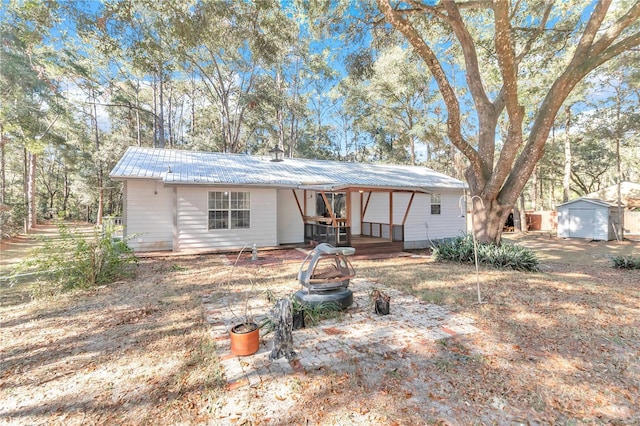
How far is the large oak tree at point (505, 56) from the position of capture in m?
6.38

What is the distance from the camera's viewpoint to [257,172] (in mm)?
11180

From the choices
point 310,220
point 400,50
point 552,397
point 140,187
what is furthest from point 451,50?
point 140,187

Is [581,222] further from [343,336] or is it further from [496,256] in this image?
[343,336]

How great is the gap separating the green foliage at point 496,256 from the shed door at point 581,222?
12133mm

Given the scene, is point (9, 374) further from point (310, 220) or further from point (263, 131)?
point (263, 131)

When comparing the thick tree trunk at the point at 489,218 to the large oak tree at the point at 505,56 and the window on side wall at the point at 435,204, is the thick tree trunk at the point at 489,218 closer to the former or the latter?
the large oak tree at the point at 505,56

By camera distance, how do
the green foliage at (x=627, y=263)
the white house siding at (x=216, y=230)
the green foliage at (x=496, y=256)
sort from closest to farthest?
the green foliage at (x=496, y=256)
the green foliage at (x=627, y=263)
the white house siding at (x=216, y=230)

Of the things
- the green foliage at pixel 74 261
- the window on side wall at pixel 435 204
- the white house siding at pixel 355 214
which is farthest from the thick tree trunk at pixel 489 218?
the green foliage at pixel 74 261

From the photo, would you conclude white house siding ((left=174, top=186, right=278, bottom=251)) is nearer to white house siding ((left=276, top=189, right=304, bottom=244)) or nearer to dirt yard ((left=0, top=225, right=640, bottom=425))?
white house siding ((left=276, top=189, right=304, bottom=244))

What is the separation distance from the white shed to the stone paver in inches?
679

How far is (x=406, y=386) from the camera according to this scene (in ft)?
8.39

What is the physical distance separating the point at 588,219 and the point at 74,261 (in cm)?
2269

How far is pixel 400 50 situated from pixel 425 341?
68.6 ft

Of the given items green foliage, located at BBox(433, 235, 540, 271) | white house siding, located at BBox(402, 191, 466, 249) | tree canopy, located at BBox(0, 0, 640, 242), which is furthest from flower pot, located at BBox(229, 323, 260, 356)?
white house siding, located at BBox(402, 191, 466, 249)
